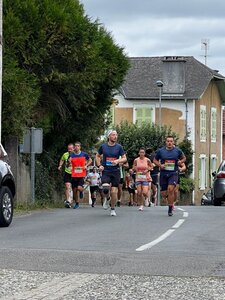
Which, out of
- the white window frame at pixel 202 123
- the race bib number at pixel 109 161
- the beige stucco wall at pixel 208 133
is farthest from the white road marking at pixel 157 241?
the white window frame at pixel 202 123

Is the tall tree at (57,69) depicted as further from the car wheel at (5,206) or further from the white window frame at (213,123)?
the white window frame at (213,123)

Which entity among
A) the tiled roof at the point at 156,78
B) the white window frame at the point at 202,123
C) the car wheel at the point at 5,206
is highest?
the tiled roof at the point at 156,78

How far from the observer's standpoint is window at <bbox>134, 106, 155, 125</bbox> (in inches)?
2292

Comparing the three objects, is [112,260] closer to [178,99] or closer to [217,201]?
[217,201]

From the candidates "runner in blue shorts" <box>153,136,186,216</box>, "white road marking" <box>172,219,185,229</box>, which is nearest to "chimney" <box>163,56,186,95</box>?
"runner in blue shorts" <box>153,136,186,216</box>

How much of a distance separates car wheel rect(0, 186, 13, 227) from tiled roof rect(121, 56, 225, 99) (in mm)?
39896

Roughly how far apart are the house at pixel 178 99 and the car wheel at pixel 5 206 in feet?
126

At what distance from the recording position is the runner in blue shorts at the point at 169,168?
789 inches

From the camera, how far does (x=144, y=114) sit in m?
58.6

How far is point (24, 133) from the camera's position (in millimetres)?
24438

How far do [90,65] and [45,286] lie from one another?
17.2 metres

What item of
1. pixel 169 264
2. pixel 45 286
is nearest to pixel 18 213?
pixel 169 264

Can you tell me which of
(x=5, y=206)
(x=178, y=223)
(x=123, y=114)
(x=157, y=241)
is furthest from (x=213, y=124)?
(x=157, y=241)

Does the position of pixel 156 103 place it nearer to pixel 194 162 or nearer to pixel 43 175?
pixel 194 162
